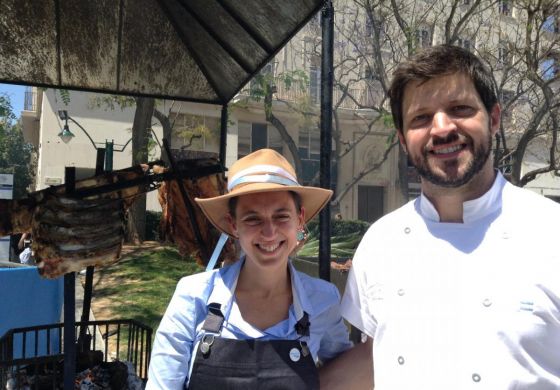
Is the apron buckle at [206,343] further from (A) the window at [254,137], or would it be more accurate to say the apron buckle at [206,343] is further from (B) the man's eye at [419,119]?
(A) the window at [254,137]

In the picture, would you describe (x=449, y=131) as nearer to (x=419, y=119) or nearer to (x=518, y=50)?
(x=419, y=119)

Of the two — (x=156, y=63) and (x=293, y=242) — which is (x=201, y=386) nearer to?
(x=293, y=242)

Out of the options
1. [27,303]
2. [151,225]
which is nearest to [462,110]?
[27,303]

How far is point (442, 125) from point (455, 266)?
0.47 m

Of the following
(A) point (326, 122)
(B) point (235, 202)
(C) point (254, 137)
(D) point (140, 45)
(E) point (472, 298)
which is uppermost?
(C) point (254, 137)

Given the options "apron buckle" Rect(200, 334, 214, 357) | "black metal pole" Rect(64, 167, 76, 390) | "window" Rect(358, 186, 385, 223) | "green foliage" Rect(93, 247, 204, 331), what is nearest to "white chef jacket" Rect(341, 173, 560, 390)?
"apron buckle" Rect(200, 334, 214, 357)

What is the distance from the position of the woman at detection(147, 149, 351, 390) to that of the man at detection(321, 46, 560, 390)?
0.17 metres

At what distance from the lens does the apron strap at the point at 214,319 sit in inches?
68.9

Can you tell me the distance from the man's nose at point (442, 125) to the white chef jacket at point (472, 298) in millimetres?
250

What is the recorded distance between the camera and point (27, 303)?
446cm

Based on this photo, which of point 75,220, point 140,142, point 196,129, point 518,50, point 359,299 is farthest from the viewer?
point 196,129

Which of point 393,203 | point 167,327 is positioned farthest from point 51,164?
point 167,327

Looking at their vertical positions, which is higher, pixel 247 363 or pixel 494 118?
pixel 494 118

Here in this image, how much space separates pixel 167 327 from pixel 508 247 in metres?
1.17
